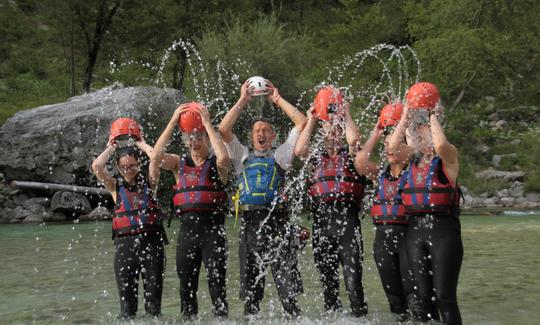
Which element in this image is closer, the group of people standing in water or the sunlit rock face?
the group of people standing in water

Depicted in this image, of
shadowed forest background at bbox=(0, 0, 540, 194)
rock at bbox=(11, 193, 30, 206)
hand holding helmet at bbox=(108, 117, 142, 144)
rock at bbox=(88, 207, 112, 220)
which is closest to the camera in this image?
hand holding helmet at bbox=(108, 117, 142, 144)

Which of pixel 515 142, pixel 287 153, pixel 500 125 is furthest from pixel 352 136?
pixel 500 125

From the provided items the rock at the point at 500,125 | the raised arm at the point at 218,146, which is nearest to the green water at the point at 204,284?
the raised arm at the point at 218,146

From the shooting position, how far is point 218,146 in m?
6.52

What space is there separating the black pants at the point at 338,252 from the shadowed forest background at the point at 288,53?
21.3 meters

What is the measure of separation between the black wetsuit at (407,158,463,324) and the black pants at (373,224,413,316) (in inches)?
19.2

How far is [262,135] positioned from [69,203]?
17758 mm

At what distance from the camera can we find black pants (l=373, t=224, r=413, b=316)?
21.4 ft

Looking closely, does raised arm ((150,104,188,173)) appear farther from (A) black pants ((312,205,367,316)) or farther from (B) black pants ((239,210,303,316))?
(A) black pants ((312,205,367,316))

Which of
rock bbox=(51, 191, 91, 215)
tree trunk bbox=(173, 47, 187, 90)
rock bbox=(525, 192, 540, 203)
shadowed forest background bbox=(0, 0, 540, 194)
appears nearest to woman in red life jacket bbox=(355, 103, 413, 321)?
rock bbox=(51, 191, 91, 215)

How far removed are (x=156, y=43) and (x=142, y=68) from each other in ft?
10.6

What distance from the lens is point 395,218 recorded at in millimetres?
6527

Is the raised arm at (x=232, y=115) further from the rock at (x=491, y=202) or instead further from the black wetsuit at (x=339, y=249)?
the rock at (x=491, y=202)

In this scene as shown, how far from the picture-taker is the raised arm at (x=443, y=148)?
5570mm
